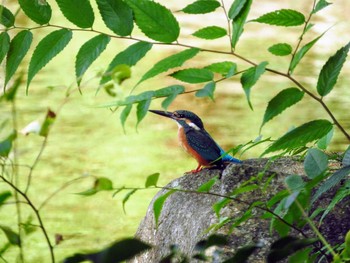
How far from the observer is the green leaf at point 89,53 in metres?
1.28

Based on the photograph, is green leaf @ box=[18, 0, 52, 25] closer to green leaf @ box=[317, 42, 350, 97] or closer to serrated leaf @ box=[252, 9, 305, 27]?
serrated leaf @ box=[252, 9, 305, 27]

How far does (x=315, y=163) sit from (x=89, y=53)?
393 millimetres

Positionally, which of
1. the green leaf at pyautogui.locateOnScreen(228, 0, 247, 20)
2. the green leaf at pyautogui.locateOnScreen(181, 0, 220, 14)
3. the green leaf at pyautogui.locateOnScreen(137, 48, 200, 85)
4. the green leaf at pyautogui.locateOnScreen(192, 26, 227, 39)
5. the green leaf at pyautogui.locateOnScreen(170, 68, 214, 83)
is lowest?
the green leaf at pyautogui.locateOnScreen(170, 68, 214, 83)

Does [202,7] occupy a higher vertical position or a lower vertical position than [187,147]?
higher

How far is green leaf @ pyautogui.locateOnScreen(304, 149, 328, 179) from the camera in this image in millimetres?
1104

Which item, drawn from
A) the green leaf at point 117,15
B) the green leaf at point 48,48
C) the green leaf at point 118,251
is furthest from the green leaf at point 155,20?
the green leaf at point 118,251

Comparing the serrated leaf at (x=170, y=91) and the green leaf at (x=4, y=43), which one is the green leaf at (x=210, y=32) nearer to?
the serrated leaf at (x=170, y=91)

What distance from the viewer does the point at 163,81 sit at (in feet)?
19.6

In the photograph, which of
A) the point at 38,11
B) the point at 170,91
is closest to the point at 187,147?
the point at 38,11

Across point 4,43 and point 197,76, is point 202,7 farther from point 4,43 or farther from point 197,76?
point 4,43

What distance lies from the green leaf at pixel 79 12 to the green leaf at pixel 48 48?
0.03 metres

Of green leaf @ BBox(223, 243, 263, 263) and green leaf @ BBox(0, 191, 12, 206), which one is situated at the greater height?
green leaf @ BBox(0, 191, 12, 206)

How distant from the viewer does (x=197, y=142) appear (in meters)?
2.46

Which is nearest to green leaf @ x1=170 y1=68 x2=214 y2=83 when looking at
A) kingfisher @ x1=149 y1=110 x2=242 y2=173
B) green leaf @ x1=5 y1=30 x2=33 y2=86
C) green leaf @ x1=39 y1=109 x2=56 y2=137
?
green leaf @ x1=5 y1=30 x2=33 y2=86
